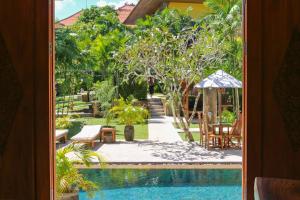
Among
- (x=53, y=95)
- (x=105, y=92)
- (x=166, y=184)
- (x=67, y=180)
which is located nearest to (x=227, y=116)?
(x=105, y=92)

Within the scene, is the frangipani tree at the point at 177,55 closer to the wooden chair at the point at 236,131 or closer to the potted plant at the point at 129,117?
the potted plant at the point at 129,117

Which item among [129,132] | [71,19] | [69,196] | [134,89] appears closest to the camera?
[69,196]

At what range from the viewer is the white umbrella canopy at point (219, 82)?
9422 millimetres

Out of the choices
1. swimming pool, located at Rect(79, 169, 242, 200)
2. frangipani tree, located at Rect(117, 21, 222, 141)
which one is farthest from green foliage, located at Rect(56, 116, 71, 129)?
swimming pool, located at Rect(79, 169, 242, 200)

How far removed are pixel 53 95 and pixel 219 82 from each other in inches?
278

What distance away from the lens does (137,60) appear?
1036cm

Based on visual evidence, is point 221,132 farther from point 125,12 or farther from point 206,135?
point 125,12

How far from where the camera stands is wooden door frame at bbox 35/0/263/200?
276 centimetres

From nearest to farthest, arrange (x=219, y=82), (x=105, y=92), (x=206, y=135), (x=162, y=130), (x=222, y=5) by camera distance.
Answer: (x=206, y=135) → (x=219, y=82) → (x=222, y=5) → (x=162, y=130) → (x=105, y=92)

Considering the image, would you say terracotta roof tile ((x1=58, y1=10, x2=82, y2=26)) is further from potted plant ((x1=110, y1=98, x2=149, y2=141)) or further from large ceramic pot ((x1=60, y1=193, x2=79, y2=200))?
large ceramic pot ((x1=60, y1=193, x2=79, y2=200))

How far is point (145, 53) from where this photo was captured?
33.2 ft
